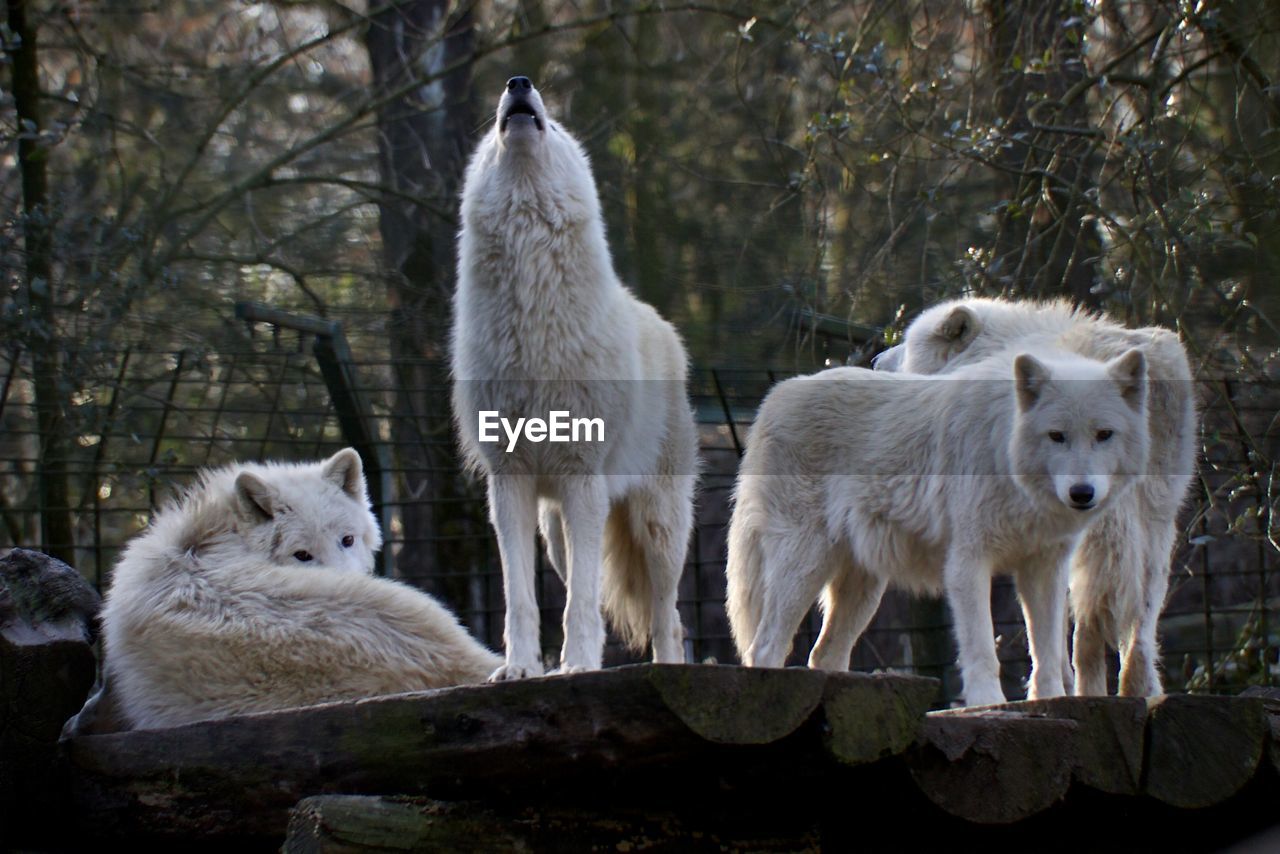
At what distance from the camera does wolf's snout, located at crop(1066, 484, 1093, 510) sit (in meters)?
4.46

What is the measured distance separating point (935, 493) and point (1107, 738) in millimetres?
1998

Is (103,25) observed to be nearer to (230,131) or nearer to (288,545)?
(230,131)

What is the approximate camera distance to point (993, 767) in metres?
3.04

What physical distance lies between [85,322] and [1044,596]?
6.27 metres

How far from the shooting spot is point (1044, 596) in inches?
193

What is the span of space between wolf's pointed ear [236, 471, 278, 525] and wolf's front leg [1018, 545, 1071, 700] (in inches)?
108

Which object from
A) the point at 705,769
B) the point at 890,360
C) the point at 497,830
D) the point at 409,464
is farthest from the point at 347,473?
the point at 409,464

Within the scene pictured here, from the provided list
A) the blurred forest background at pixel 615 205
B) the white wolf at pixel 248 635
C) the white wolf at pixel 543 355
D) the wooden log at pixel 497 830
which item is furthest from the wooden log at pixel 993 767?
the blurred forest background at pixel 615 205

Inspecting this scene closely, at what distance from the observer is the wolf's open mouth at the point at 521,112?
502 cm

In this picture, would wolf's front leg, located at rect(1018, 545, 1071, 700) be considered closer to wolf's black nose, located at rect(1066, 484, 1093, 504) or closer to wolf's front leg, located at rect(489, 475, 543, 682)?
wolf's black nose, located at rect(1066, 484, 1093, 504)

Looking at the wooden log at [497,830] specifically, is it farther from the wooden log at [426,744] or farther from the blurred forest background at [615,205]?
the blurred forest background at [615,205]

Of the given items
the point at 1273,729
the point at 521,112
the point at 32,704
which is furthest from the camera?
the point at 521,112

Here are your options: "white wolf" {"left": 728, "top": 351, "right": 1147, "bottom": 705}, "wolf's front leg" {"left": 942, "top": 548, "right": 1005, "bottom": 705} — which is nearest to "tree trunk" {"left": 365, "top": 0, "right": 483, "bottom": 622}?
"white wolf" {"left": 728, "top": 351, "right": 1147, "bottom": 705}

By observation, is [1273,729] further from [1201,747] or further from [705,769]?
[705,769]
